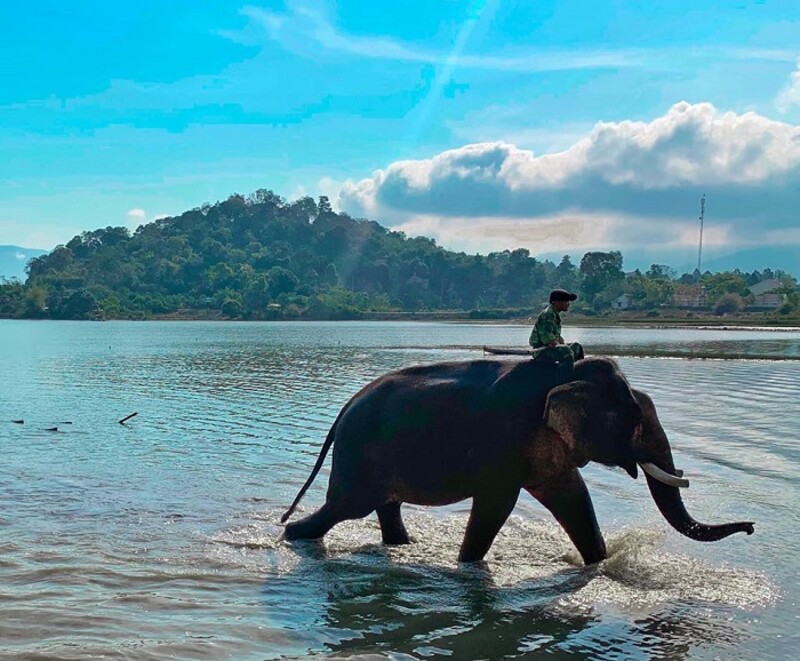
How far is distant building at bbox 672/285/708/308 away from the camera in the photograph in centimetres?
12644

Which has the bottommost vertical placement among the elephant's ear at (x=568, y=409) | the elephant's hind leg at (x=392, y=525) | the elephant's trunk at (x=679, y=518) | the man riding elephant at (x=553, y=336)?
the elephant's hind leg at (x=392, y=525)

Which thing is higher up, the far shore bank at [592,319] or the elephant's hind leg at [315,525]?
the far shore bank at [592,319]

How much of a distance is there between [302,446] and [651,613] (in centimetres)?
1055

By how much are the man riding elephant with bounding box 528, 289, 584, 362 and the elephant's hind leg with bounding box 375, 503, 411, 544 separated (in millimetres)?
2591

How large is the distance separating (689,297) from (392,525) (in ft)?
417

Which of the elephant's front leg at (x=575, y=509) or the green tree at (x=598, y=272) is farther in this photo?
the green tree at (x=598, y=272)

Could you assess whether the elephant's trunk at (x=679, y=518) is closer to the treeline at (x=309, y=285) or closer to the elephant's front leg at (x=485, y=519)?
the elephant's front leg at (x=485, y=519)

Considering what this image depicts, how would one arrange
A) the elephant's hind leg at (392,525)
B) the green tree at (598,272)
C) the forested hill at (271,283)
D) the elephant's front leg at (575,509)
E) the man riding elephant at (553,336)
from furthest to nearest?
the forested hill at (271,283) < the green tree at (598,272) < the elephant's hind leg at (392,525) < the elephant's front leg at (575,509) < the man riding elephant at (553,336)

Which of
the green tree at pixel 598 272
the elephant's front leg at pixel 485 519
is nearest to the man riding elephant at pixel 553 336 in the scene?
the elephant's front leg at pixel 485 519

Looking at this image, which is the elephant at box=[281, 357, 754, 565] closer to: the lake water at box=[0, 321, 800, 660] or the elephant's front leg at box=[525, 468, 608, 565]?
the elephant's front leg at box=[525, 468, 608, 565]

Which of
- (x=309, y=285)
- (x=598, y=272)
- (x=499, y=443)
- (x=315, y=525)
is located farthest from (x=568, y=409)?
(x=309, y=285)

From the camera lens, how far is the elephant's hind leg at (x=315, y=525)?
31.1ft

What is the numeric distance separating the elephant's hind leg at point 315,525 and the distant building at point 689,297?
122m

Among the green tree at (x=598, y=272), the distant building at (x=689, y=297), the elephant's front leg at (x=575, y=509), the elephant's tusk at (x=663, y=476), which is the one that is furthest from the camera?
the green tree at (x=598, y=272)
